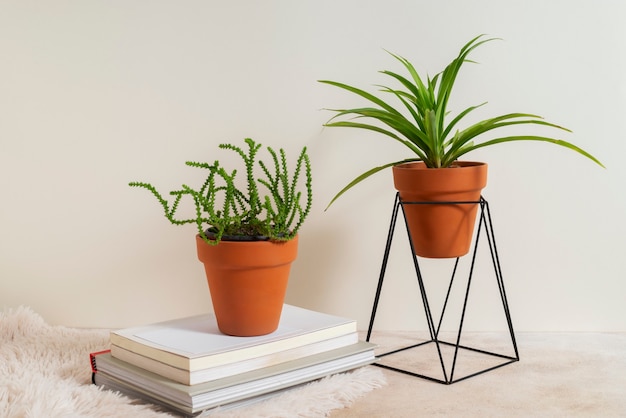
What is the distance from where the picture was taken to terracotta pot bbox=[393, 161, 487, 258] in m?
1.47

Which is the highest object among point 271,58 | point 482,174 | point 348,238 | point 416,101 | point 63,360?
point 271,58

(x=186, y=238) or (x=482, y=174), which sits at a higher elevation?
(x=482, y=174)

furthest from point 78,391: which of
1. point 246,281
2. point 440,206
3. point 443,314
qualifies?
point 443,314

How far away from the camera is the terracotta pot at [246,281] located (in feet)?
4.33

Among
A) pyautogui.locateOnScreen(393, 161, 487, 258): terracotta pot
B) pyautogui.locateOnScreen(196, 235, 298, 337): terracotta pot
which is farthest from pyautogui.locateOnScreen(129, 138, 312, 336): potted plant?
pyautogui.locateOnScreen(393, 161, 487, 258): terracotta pot

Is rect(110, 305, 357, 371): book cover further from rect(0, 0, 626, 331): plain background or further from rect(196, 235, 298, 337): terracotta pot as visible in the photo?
rect(0, 0, 626, 331): plain background

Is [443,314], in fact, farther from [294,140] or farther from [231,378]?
[231,378]

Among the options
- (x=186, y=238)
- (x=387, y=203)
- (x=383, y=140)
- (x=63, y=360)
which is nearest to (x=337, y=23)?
(x=383, y=140)

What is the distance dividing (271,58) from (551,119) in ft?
2.23

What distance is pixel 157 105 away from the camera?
1.85 metres

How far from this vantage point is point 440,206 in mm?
1486

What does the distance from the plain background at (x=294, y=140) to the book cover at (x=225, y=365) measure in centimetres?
46

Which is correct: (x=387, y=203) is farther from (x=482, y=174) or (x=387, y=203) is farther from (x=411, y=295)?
(x=482, y=174)

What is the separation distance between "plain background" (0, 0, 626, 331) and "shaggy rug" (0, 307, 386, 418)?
12.9 inches
